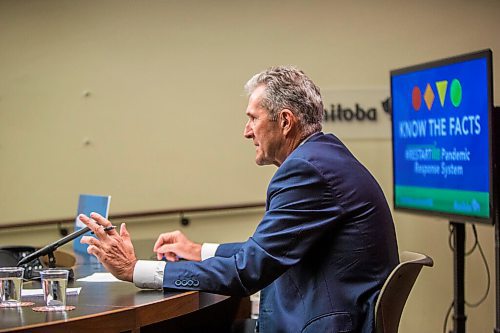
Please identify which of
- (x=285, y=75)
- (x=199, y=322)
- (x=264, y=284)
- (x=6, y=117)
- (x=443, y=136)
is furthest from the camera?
(x=6, y=117)

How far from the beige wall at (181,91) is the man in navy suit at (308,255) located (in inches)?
108

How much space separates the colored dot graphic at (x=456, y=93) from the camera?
390cm

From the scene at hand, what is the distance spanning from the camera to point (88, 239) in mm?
2299

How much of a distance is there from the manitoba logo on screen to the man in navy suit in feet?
5.64

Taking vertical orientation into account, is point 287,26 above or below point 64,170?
above

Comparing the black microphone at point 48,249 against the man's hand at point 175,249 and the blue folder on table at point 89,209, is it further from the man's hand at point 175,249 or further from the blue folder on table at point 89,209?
the blue folder on table at point 89,209

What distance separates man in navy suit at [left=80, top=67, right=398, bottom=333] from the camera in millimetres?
2217

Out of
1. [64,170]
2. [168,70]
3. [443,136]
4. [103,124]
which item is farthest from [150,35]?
[443,136]

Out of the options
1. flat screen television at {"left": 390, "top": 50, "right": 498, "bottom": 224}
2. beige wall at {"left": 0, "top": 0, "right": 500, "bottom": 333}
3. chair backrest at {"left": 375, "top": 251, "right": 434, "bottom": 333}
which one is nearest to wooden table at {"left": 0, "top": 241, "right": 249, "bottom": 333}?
chair backrest at {"left": 375, "top": 251, "right": 434, "bottom": 333}

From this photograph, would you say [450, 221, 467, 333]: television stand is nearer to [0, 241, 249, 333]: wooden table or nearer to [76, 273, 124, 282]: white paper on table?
[0, 241, 249, 333]: wooden table

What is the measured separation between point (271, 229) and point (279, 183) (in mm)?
→ 150

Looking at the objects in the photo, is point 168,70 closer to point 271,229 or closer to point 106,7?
point 106,7

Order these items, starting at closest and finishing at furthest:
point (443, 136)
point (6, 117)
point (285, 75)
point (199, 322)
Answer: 1. point (285, 75)
2. point (199, 322)
3. point (443, 136)
4. point (6, 117)

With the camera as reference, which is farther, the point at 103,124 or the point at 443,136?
the point at 103,124
